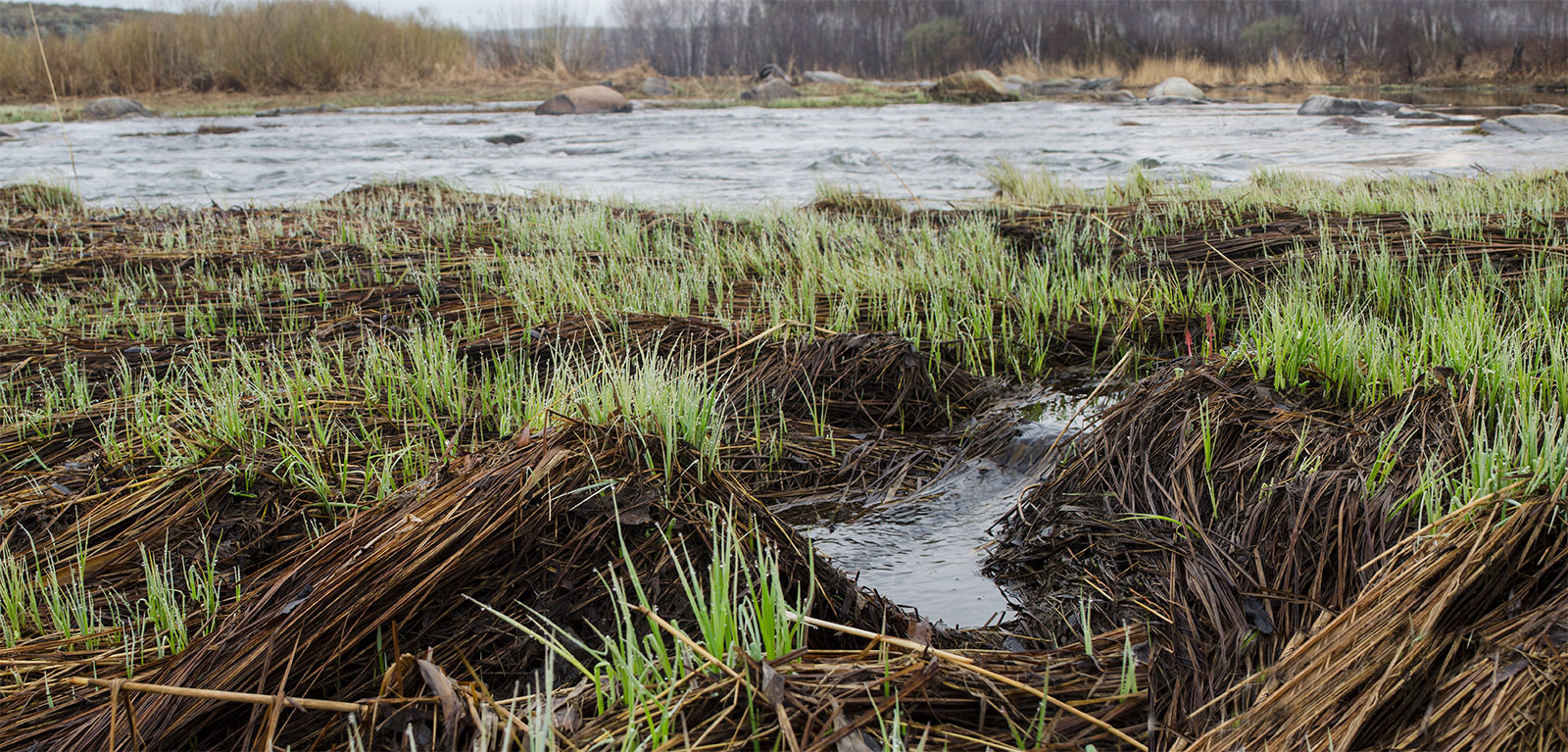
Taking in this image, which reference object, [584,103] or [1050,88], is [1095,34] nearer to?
[1050,88]

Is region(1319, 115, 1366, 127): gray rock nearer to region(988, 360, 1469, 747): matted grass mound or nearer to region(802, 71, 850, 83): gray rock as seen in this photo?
region(988, 360, 1469, 747): matted grass mound

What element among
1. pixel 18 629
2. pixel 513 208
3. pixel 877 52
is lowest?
pixel 18 629

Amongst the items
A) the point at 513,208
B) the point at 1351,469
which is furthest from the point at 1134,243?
the point at 513,208

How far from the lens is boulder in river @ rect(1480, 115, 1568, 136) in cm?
1183

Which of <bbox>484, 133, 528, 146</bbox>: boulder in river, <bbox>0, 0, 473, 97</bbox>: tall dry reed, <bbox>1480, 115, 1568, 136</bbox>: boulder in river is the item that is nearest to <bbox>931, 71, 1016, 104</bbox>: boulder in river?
<bbox>484, 133, 528, 146</bbox>: boulder in river

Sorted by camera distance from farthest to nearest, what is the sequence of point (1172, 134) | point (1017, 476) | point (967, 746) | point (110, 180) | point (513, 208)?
point (1172, 134) < point (110, 180) < point (513, 208) < point (1017, 476) < point (967, 746)

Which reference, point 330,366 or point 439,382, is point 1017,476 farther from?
point 330,366

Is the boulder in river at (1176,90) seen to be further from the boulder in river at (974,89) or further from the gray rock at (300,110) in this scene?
the gray rock at (300,110)

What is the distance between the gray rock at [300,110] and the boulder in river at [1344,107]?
21689 mm

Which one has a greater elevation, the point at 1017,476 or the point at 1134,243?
the point at 1134,243

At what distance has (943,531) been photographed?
7.88ft

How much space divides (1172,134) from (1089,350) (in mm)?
12547

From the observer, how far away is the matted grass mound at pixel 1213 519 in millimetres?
1636

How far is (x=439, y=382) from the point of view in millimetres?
3002
